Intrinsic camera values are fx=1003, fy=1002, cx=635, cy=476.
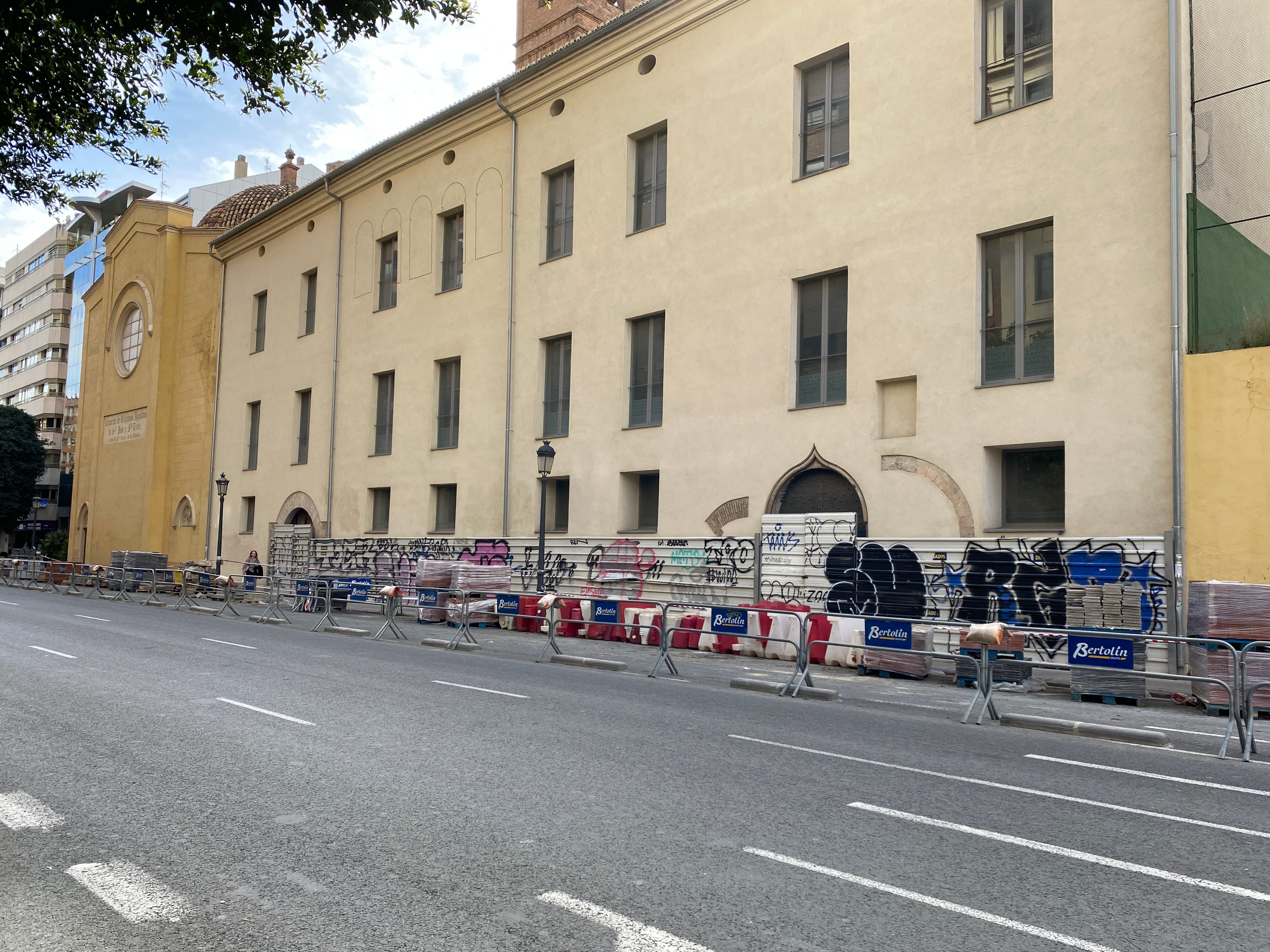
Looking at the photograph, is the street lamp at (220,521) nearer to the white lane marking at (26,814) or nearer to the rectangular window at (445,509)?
the rectangular window at (445,509)

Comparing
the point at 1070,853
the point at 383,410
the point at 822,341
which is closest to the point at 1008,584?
the point at 822,341

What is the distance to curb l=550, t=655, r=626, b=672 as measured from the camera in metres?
14.9

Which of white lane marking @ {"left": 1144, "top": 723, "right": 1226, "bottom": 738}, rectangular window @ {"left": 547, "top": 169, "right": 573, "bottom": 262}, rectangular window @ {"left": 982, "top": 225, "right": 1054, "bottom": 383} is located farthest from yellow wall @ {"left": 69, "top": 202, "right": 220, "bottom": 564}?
white lane marking @ {"left": 1144, "top": 723, "right": 1226, "bottom": 738}

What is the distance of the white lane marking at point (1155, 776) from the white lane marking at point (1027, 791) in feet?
4.13

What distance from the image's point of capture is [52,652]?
14.4 m

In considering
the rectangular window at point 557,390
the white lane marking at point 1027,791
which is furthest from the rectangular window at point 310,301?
the white lane marking at point 1027,791

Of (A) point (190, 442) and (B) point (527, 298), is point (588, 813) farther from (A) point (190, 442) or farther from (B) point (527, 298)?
(A) point (190, 442)

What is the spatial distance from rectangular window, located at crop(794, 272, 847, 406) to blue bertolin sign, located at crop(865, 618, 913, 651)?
539cm

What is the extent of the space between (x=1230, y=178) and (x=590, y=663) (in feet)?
45.2

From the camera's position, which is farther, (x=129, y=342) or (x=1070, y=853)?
(x=129, y=342)

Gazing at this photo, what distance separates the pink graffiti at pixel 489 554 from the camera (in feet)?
82.7

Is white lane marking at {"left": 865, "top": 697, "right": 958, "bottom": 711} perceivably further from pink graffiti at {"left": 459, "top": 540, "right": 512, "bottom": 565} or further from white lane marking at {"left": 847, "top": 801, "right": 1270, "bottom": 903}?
pink graffiti at {"left": 459, "top": 540, "right": 512, "bottom": 565}

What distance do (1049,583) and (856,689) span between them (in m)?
4.23

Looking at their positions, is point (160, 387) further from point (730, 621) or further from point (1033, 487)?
point (1033, 487)
